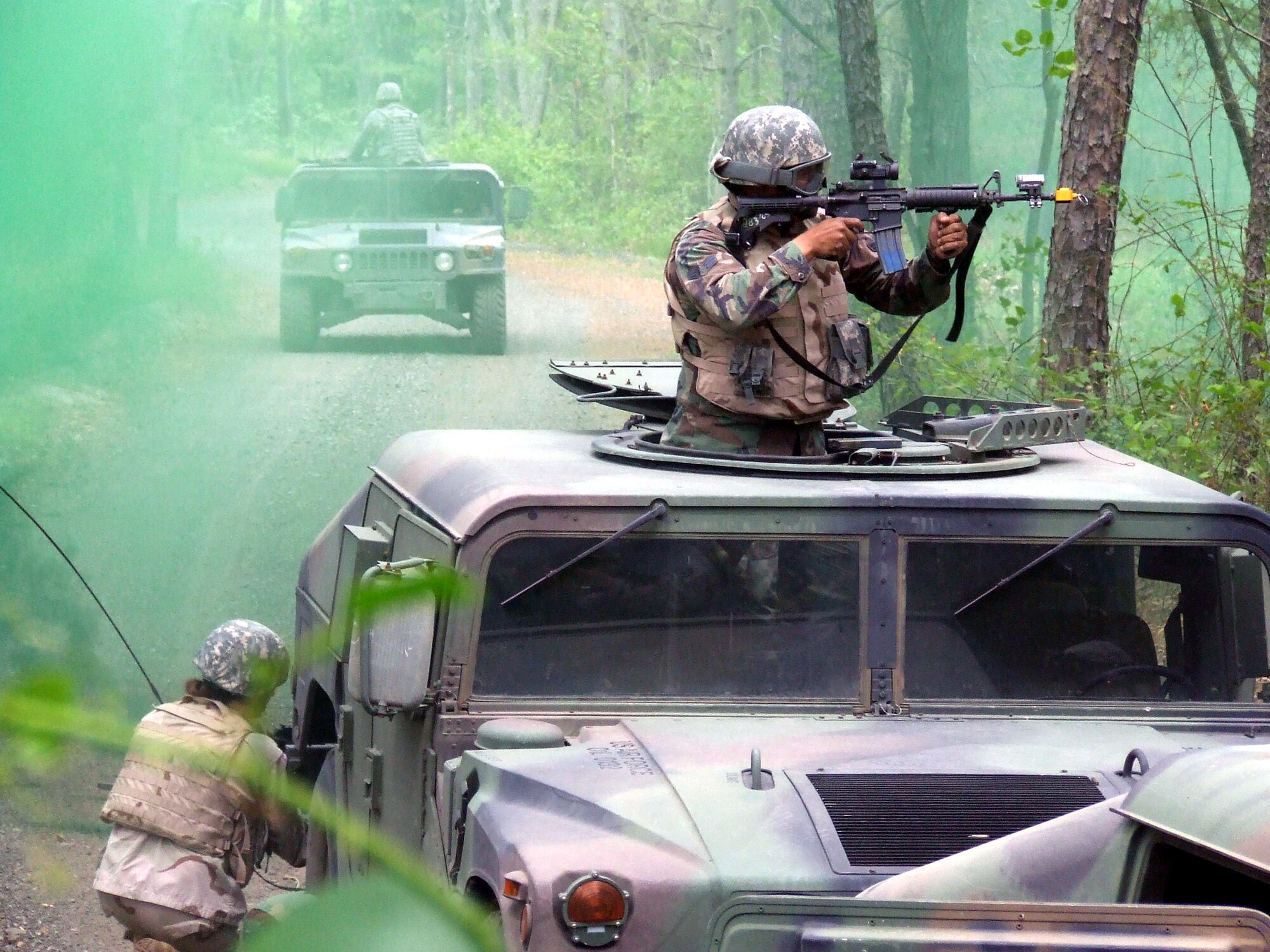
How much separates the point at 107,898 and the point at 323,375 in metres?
11.1

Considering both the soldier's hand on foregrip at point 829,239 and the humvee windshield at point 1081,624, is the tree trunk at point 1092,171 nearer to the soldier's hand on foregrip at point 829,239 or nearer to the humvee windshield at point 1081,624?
the soldier's hand on foregrip at point 829,239

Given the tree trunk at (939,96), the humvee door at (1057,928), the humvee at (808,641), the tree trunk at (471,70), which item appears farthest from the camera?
the tree trunk at (471,70)

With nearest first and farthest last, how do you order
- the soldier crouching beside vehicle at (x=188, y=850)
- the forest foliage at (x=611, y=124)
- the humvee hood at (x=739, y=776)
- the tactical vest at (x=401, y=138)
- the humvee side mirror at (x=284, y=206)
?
the humvee hood at (x=739, y=776) < the soldier crouching beside vehicle at (x=188, y=850) < the forest foliage at (x=611, y=124) < the humvee side mirror at (x=284, y=206) < the tactical vest at (x=401, y=138)

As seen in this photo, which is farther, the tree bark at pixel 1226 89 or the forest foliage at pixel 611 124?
the tree bark at pixel 1226 89

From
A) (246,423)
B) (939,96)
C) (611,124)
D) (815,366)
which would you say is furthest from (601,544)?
(611,124)

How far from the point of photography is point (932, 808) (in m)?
2.80

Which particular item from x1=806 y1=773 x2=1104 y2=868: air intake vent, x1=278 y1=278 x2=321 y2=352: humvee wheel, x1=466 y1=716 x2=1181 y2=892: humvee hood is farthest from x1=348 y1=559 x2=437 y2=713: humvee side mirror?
x1=278 y1=278 x2=321 y2=352: humvee wheel

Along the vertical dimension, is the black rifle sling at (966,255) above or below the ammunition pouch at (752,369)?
above

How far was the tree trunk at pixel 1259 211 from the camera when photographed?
7.21m

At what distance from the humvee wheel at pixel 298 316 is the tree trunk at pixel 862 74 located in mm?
4976

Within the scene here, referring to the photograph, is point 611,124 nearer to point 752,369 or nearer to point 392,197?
point 392,197

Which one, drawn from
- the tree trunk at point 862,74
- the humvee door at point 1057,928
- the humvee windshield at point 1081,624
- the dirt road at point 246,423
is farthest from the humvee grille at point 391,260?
the humvee door at point 1057,928

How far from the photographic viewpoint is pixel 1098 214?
304 inches

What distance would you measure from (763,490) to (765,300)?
0.49 meters
